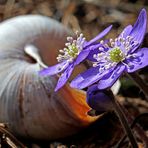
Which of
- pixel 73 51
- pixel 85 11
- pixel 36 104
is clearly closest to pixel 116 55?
pixel 73 51

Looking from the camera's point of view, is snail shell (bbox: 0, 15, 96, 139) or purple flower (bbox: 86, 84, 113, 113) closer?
purple flower (bbox: 86, 84, 113, 113)

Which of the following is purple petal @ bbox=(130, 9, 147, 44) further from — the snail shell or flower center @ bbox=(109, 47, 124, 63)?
the snail shell

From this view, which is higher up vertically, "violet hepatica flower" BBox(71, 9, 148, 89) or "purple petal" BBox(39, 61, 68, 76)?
"purple petal" BBox(39, 61, 68, 76)

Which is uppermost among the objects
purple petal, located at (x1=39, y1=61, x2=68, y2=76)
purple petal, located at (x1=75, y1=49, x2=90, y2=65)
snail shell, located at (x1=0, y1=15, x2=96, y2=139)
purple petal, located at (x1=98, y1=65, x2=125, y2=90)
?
purple petal, located at (x1=75, y1=49, x2=90, y2=65)

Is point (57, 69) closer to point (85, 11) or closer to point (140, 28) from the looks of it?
point (140, 28)

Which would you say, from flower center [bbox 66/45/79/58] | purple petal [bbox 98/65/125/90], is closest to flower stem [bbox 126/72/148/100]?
purple petal [bbox 98/65/125/90]

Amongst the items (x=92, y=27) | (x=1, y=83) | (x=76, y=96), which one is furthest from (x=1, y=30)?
(x=92, y=27)

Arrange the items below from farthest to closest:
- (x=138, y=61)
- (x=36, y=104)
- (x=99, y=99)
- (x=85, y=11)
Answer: (x=85, y=11)
(x=36, y=104)
(x=99, y=99)
(x=138, y=61)

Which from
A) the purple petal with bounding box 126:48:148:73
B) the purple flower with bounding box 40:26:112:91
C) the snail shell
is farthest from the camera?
the snail shell

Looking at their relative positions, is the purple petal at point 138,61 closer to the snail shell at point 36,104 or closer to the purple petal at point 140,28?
the purple petal at point 140,28
